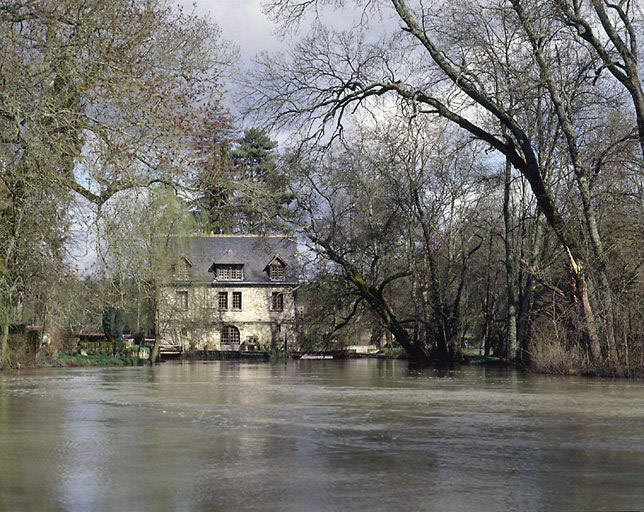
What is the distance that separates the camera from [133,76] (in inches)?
555

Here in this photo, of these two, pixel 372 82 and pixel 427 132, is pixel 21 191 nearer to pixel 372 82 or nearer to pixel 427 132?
pixel 372 82

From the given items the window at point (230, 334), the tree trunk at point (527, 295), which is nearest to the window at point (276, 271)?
the window at point (230, 334)

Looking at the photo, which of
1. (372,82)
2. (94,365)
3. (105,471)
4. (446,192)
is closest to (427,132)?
(446,192)

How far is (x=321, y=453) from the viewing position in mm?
7863

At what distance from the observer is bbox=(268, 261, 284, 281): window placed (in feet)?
197

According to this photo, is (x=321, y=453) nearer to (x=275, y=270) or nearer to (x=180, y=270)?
(x=180, y=270)

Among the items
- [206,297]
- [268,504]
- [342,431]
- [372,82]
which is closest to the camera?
[268,504]

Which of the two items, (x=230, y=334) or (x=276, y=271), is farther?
(x=276, y=271)

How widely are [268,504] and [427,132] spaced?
29943 mm

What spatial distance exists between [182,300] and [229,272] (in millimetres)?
13377

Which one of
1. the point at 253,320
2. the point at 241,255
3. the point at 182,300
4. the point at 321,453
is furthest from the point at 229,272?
the point at 321,453

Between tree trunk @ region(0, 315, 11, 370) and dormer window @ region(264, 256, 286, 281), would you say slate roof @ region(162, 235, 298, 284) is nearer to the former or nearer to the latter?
dormer window @ region(264, 256, 286, 281)

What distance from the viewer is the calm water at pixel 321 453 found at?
5.74 m

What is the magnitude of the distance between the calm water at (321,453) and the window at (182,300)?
30709 millimetres
